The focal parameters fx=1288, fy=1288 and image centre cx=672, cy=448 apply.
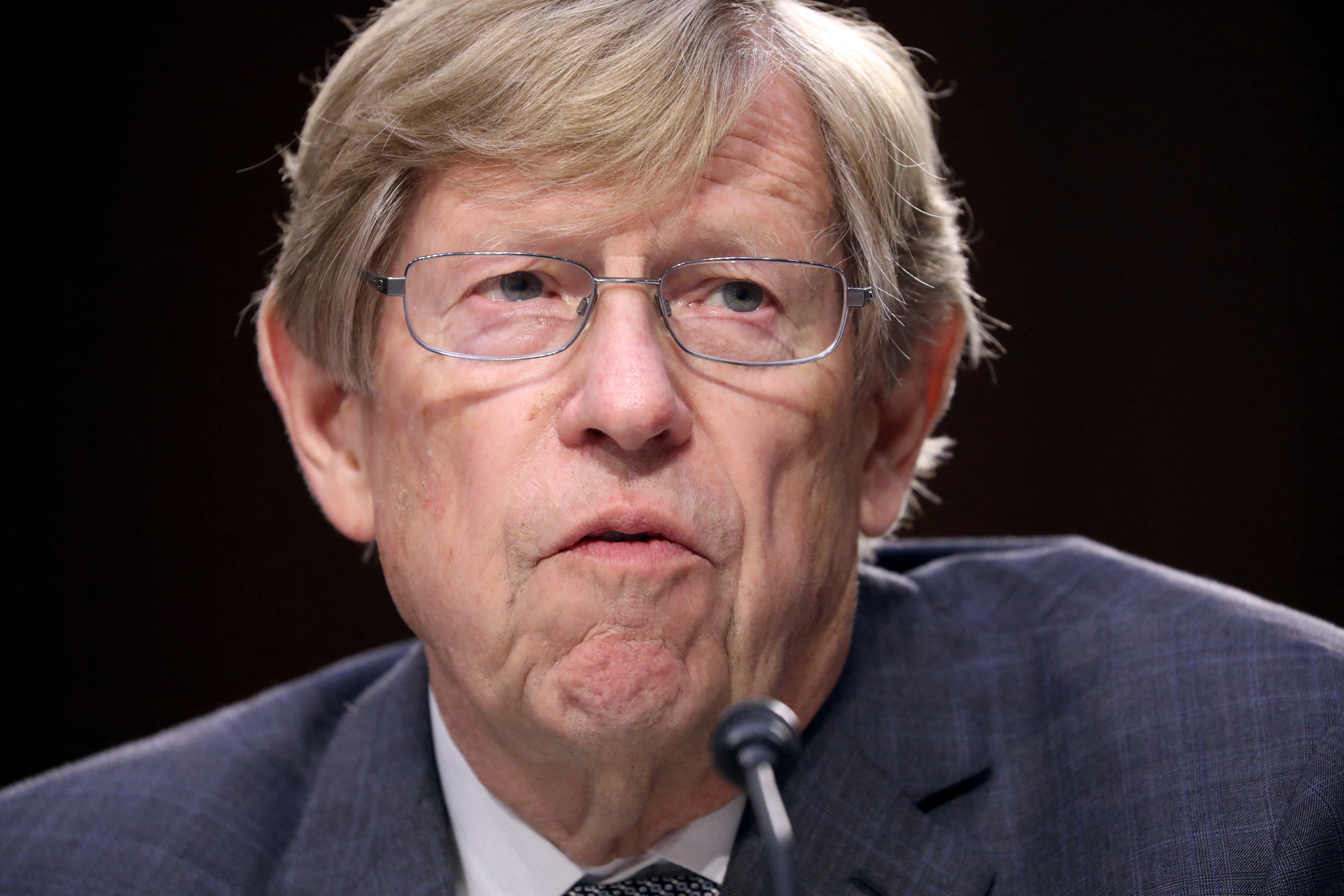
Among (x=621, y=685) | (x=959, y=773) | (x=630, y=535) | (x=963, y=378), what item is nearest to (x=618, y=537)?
(x=630, y=535)

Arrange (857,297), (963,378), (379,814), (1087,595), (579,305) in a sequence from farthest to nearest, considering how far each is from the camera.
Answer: (963,378) < (1087,595) < (379,814) < (857,297) < (579,305)

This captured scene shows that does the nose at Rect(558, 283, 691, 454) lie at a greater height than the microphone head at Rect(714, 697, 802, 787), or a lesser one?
greater

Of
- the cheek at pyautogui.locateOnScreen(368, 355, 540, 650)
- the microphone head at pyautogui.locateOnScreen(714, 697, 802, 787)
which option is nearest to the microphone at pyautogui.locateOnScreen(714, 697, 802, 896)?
the microphone head at pyautogui.locateOnScreen(714, 697, 802, 787)

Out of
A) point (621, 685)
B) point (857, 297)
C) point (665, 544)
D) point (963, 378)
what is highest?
point (857, 297)

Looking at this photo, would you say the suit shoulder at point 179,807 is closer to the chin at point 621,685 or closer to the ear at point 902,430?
the chin at point 621,685

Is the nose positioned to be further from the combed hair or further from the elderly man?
the combed hair

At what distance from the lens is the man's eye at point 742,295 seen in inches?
59.4

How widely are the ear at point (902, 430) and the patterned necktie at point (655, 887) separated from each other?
493 millimetres

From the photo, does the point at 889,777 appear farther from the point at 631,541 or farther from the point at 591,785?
the point at 631,541

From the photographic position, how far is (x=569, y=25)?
4.89 ft

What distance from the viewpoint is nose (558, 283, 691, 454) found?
1.35 meters

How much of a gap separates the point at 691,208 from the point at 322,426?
629 mm

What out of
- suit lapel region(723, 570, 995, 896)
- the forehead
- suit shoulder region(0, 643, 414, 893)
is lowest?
suit shoulder region(0, 643, 414, 893)

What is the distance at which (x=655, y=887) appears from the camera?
1.59 m
